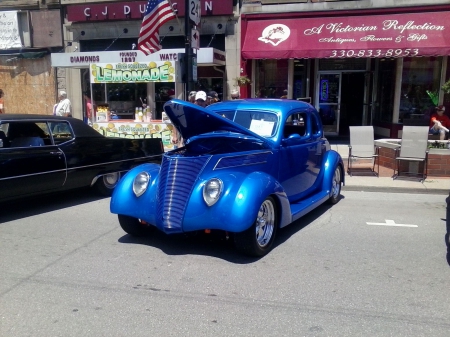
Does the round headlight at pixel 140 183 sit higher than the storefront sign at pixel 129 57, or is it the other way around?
the storefront sign at pixel 129 57

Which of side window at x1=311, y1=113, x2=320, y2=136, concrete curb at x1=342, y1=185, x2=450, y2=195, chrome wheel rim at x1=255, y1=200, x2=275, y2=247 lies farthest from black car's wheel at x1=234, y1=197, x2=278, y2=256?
concrete curb at x1=342, y1=185, x2=450, y2=195

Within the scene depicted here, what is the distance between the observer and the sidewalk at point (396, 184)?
28.3 feet

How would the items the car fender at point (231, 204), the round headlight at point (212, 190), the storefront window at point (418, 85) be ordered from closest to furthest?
the car fender at point (231, 204), the round headlight at point (212, 190), the storefront window at point (418, 85)

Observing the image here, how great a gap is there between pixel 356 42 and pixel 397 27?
1.28m

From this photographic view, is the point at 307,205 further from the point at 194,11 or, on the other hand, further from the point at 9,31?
the point at 9,31

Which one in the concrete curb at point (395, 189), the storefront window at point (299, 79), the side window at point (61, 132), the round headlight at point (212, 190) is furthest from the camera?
the storefront window at point (299, 79)

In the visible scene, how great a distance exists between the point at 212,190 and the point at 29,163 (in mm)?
3284

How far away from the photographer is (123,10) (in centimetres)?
1581

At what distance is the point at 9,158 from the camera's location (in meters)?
6.28

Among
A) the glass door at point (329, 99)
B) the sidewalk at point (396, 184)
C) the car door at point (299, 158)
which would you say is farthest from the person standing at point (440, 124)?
the car door at point (299, 158)

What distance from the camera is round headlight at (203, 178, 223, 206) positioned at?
466cm

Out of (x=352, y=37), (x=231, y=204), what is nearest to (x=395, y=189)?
(x=231, y=204)

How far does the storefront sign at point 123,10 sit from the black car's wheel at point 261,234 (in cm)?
1133

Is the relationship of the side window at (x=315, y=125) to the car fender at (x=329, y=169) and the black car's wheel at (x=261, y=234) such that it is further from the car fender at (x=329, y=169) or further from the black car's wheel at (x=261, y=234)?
the black car's wheel at (x=261, y=234)
